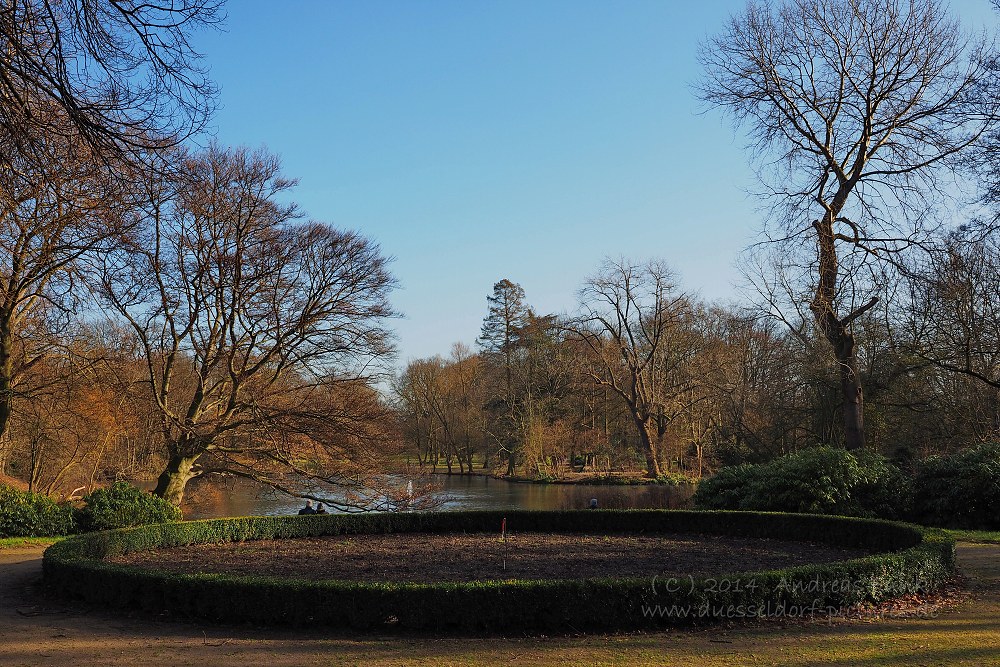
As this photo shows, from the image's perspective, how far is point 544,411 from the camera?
4394 centimetres

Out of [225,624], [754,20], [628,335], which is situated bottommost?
[225,624]

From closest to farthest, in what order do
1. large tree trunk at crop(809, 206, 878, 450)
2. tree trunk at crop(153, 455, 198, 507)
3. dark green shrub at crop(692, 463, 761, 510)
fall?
dark green shrub at crop(692, 463, 761, 510) < tree trunk at crop(153, 455, 198, 507) < large tree trunk at crop(809, 206, 878, 450)

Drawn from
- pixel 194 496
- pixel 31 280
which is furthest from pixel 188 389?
pixel 31 280

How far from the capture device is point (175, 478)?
64.8ft

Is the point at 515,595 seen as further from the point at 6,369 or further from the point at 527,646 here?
the point at 6,369

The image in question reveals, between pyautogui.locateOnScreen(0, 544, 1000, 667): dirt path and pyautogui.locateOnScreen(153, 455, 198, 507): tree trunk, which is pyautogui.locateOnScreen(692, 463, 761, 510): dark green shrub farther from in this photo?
pyautogui.locateOnScreen(153, 455, 198, 507): tree trunk

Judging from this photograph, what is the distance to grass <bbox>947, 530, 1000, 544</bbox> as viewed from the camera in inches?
561

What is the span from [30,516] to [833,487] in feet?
57.6

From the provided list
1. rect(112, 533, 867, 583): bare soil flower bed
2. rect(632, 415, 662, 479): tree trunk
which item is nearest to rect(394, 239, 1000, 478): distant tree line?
rect(632, 415, 662, 479): tree trunk

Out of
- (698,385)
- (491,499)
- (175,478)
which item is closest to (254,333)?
(175,478)

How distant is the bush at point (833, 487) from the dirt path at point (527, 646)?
9294mm

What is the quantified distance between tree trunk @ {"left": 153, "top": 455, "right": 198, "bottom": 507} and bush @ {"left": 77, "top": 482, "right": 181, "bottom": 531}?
2.57 meters

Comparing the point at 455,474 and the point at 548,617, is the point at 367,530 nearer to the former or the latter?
the point at 548,617

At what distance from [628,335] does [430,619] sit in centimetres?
3400
